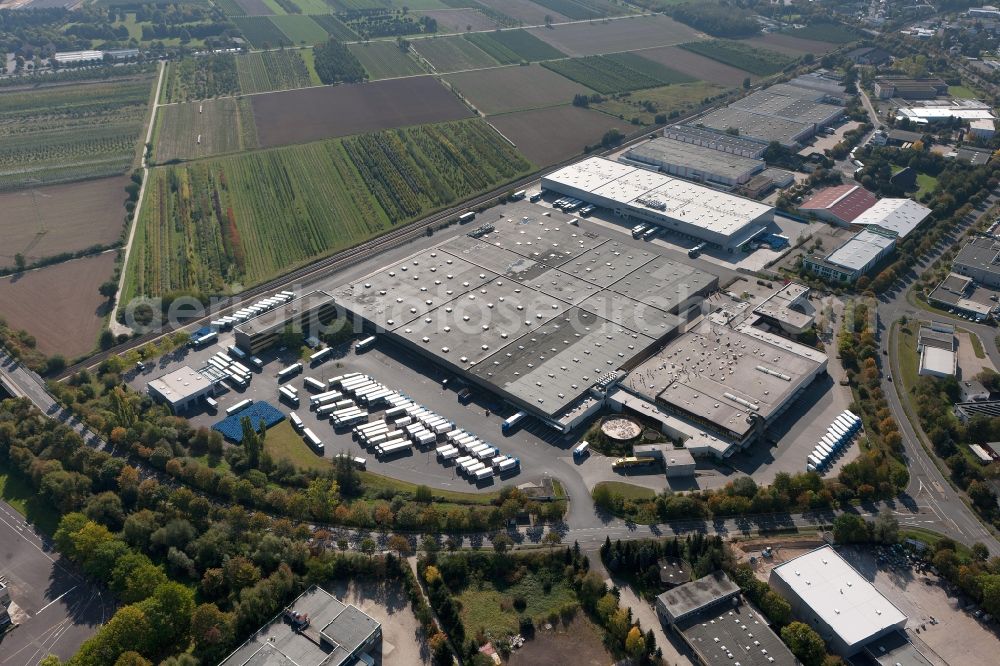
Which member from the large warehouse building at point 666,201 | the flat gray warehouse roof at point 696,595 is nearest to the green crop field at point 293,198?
the large warehouse building at point 666,201

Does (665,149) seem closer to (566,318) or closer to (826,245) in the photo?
(826,245)

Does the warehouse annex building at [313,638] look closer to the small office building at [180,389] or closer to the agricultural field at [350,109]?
the small office building at [180,389]

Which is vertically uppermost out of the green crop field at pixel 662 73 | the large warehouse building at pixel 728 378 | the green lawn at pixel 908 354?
the green crop field at pixel 662 73

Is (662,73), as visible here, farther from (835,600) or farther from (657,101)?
(835,600)

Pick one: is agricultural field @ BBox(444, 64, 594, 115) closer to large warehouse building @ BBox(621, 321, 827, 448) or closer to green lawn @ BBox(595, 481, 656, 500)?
large warehouse building @ BBox(621, 321, 827, 448)

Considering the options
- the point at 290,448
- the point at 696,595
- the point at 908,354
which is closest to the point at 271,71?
the point at 290,448

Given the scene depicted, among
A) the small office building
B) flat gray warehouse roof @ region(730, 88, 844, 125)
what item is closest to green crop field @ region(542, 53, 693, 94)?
flat gray warehouse roof @ region(730, 88, 844, 125)
